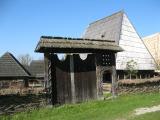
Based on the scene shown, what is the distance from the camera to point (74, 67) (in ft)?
62.6

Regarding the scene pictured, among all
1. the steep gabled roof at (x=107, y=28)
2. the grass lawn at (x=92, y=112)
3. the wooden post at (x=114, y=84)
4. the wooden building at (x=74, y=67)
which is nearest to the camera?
the grass lawn at (x=92, y=112)

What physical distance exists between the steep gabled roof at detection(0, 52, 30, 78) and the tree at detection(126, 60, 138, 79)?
35.0 ft

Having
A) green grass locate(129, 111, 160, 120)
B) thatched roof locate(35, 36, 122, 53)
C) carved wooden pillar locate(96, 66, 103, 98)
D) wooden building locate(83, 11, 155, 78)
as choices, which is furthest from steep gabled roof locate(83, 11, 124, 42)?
green grass locate(129, 111, 160, 120)

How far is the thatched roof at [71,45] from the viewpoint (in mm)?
17797

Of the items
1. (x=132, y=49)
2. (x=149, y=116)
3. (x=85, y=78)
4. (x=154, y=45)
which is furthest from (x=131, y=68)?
(x=154, y=45)

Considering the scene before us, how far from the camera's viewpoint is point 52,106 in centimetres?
1764

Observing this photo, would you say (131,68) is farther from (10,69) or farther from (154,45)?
(154,45)

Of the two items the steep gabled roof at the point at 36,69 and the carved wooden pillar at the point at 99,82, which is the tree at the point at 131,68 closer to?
the carved wooden pillar at the point at 99,82

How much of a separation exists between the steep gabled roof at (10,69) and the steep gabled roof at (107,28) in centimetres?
930

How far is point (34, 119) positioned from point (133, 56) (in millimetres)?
20522

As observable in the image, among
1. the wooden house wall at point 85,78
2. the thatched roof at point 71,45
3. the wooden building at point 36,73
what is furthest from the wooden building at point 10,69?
the wooden building at point 36,73

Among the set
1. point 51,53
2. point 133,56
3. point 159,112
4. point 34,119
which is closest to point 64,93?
point 51,53

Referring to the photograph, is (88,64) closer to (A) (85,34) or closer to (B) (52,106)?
(B) (52,106)

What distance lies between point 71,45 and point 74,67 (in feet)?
4.76
